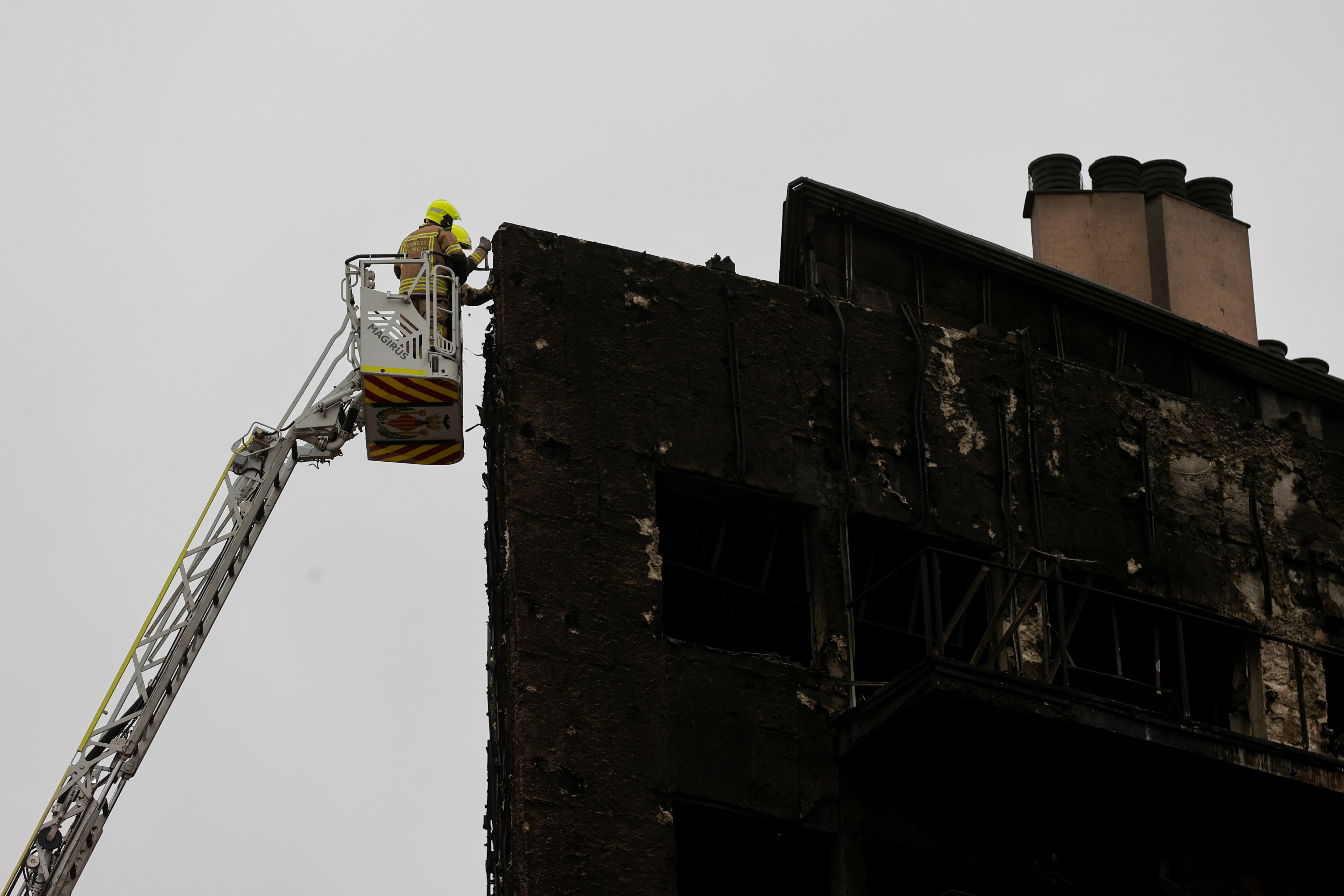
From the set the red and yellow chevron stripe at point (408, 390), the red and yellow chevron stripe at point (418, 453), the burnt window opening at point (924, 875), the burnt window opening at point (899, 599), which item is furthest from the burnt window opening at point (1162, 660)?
the red and yellow chevron stripe at point (408, 390)

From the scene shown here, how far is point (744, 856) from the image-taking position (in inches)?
640

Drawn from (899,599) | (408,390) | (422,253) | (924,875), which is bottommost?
(924,875)

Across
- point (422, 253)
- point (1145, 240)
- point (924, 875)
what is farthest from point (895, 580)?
point (1145, 240)

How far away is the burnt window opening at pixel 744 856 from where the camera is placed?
15141 mm

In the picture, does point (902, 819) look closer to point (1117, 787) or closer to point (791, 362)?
point (1117, 787)

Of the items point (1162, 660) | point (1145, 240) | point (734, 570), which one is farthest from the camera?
point (1145, 240)

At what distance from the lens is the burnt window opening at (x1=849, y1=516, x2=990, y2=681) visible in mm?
16859

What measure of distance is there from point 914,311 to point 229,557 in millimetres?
5994

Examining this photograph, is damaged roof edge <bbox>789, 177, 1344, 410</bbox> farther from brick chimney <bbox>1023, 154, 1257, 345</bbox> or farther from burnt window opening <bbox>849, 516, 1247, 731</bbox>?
burnt window opening <bbox>849, 516, 1247, 731</bbox>

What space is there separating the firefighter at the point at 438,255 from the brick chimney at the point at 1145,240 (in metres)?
6.20

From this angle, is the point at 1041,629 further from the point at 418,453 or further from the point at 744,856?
the point at 418,453

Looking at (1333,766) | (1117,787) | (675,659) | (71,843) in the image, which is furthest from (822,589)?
(71,843)

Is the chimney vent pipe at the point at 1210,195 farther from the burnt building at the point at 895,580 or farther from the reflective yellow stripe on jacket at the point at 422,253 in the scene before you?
the reflective yellow stripe on jacket at the point at 422,253

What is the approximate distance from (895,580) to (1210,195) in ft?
22.6
